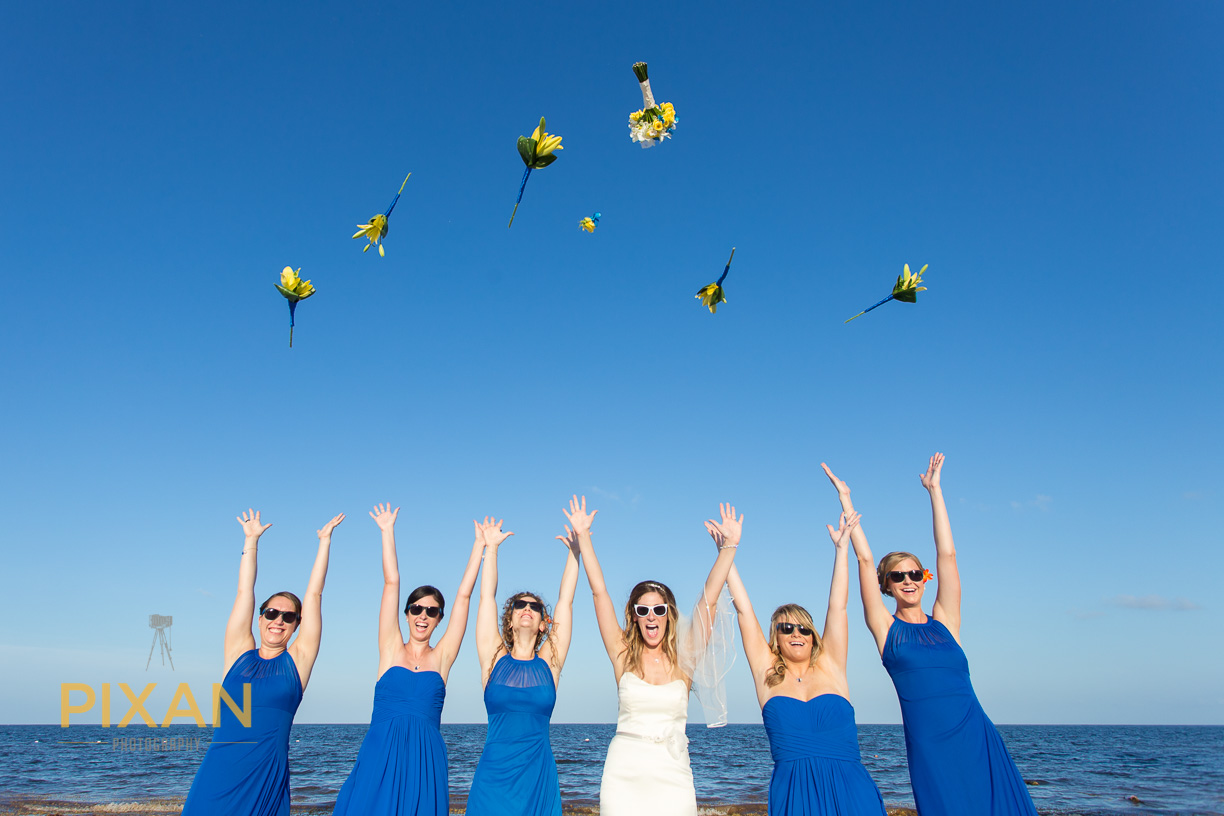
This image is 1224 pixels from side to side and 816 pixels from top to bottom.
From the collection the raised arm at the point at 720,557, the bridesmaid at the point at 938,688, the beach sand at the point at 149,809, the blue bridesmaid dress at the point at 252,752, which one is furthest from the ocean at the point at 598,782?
the bridesmaid at the point at 938,688

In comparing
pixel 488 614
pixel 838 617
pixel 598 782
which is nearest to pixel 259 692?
pixel 488 614

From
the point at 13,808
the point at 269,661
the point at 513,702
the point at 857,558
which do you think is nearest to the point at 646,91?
the point at 857,558

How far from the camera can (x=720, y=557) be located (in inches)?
204

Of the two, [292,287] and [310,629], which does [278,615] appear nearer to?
[310,629]

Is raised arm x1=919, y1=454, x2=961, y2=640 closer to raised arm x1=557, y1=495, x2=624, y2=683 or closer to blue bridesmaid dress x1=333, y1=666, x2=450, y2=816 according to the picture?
raised arm x1=557, y1=495, x2=624, y2=683

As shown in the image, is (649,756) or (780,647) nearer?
(649,756)

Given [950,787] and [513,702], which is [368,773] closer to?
[513,702]

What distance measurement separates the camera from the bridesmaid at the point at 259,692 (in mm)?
4961

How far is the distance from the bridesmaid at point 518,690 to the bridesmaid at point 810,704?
142 centimetres

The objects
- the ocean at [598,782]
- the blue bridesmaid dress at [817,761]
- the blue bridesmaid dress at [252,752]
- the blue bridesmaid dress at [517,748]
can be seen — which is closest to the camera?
the blue bridesmaid dress at [817,761]

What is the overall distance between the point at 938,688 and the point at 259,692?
15.6 ft

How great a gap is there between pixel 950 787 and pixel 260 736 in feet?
15.4

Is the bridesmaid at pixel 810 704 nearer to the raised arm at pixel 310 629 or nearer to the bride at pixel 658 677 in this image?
the bride at pixel 658 677

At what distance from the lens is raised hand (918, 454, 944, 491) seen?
5.45 meters
